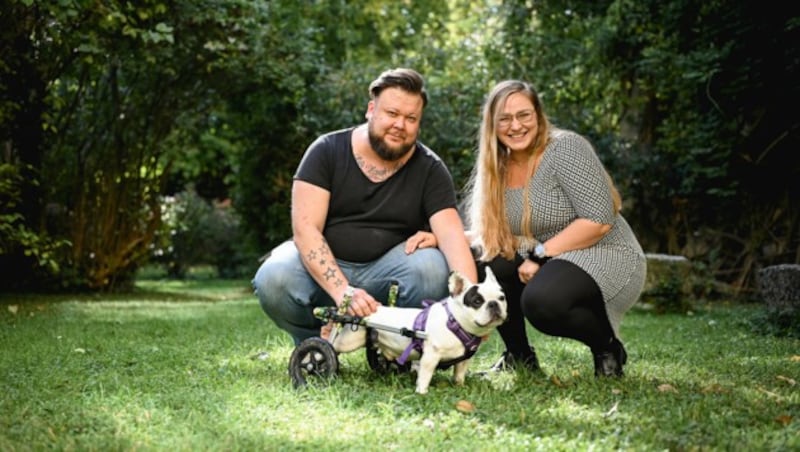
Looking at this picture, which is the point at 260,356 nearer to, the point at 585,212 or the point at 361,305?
the point at 361,305

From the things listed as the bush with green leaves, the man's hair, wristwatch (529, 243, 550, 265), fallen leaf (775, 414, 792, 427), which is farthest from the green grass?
the bush with green leaves

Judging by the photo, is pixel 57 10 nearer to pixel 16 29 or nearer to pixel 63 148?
pixel 16 29

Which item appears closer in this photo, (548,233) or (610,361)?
(610,361)

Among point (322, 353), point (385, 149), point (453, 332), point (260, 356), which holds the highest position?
point (385, 149)

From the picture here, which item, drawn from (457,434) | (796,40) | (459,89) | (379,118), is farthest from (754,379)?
(459,89)

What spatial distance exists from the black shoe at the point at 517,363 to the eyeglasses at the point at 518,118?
1.17m

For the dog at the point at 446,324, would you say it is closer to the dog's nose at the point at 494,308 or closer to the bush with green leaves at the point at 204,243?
the dog's nose at the point at 494,308

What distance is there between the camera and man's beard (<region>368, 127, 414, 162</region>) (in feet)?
12.7

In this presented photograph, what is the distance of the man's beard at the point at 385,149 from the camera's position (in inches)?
153

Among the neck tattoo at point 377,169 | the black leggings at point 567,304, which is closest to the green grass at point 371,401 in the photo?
the black leggings at point 567,304

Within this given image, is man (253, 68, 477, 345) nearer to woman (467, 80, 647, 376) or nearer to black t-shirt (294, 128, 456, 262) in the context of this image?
black t-shirt (294, 128, 456, 262)

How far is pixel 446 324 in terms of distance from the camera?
3.48m

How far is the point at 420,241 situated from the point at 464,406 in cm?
99

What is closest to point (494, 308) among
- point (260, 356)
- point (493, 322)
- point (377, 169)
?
point (493, 322)
